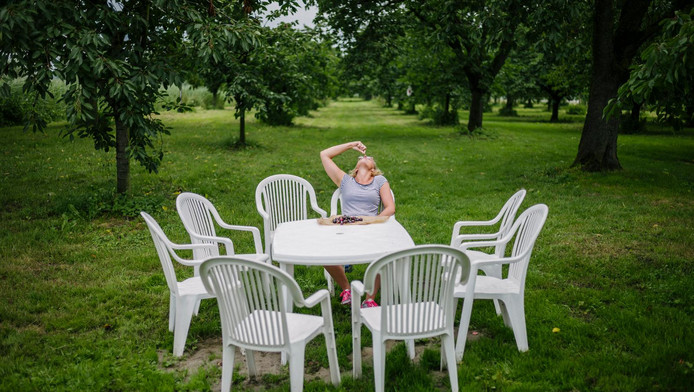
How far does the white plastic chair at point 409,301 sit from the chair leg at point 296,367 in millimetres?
472

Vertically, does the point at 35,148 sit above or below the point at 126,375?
above

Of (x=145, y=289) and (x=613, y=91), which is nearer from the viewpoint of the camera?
(x=145, y=289)

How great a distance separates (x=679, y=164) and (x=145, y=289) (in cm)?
1337

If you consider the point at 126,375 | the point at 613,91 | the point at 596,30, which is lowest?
the point at 126,375

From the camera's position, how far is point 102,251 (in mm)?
6191

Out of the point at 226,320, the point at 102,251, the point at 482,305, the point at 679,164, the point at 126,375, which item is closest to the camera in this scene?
the point at 226,320

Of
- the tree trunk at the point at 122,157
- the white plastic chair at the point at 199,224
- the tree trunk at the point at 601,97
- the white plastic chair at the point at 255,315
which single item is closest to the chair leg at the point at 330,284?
the white plastic chair at the point at 199,224

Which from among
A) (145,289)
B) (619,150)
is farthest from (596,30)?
(145,289)

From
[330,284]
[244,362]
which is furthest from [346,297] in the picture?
[244,362]

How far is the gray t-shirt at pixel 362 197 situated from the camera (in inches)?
205

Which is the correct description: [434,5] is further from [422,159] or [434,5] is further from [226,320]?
[226,320]

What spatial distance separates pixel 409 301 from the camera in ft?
10.2

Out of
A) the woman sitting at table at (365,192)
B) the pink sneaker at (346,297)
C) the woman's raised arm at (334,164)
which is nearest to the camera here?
the pink sneaker at (346,297)

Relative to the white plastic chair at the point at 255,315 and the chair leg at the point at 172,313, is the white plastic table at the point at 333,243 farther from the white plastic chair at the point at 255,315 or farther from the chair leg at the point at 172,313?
the chair leg at the point at 172,313
